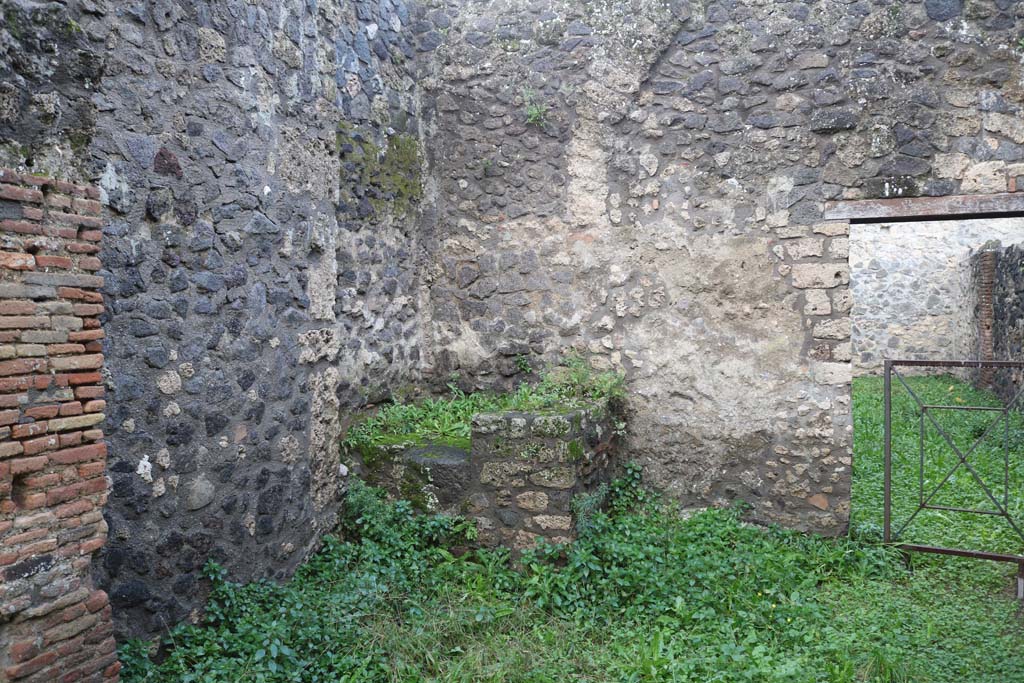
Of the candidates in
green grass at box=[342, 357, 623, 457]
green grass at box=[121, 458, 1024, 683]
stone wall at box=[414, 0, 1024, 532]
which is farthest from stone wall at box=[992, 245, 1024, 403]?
green grass at box=[342, 357, 623, 457]

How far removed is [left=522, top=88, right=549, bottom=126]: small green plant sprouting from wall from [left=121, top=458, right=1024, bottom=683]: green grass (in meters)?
3.11

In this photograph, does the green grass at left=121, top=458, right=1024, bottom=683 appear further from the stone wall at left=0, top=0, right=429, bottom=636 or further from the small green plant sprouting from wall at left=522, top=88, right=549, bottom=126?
the small green plant sprouting from wall at left=522, top=88, right=549, bottom=126

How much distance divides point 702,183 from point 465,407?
254 cm

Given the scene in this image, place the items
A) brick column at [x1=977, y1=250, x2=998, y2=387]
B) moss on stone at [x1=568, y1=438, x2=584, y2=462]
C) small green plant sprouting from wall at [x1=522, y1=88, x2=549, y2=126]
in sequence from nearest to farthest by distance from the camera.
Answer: moss on stone at [x1=568, y1=438, x2=584, y2=462] < small green plant sprouting from wall at [x1=522, y1=88, x2=549, y2=126] < brick column at [x1=977, y1=250, x2=998, y2=387]

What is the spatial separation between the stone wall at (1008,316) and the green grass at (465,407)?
6655 mm

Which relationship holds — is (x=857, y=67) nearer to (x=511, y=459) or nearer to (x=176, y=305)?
(x=511, y=459)

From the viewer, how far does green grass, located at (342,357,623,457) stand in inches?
215

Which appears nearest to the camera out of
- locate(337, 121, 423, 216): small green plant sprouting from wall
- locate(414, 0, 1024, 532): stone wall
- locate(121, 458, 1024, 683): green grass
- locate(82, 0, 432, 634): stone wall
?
locate(82, 0, 432, 634): stone wall

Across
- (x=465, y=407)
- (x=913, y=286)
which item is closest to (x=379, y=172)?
(x=465, y=407)

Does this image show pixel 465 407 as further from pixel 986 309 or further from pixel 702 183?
pixel 986 309

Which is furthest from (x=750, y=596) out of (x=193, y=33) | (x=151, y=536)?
(x=193, y=33)

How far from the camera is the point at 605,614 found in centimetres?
453

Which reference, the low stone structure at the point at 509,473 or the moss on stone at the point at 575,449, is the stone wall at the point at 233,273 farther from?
the moss on stone at the point at 575,449

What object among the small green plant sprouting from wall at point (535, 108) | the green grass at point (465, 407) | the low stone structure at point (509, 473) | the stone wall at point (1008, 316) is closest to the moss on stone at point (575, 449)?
the low stone structure at point (509, 473)
